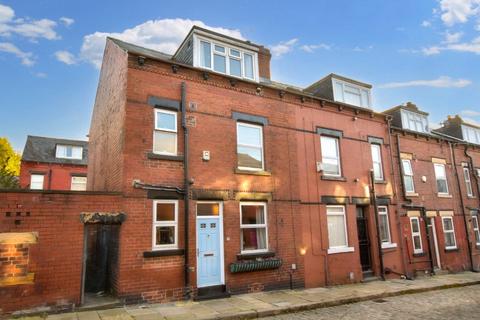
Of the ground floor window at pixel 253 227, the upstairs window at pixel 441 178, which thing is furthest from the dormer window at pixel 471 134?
the ground floor window at pixel 253 227

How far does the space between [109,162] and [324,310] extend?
826cm

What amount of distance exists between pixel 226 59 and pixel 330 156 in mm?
5926

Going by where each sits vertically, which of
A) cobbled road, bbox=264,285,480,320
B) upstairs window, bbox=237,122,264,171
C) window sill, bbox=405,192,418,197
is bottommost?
cobbled road, bbox=264,285,480,320

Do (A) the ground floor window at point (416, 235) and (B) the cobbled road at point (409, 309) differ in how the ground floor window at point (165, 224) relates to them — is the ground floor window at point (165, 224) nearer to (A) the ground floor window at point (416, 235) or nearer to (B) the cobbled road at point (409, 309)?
(B) the cobbled road at point (409, 309)

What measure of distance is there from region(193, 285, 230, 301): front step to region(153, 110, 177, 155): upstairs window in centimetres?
426

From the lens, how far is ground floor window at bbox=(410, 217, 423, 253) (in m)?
15.6

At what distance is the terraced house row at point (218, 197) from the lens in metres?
8.25

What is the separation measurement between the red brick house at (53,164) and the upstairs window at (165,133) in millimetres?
22168

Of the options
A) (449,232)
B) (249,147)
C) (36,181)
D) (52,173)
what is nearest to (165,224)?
(249,147)

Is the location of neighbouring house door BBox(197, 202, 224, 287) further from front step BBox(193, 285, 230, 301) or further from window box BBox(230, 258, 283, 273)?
window box BBox(230, 258, 283, 273)

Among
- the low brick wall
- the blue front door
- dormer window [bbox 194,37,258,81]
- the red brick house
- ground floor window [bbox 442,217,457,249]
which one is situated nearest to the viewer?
the low brick wall

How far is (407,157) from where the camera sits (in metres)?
16.9

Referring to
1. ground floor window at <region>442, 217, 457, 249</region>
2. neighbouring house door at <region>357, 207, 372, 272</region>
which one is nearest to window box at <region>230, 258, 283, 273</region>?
neighbouring house door at <region>357, 207, 372, 272</region>

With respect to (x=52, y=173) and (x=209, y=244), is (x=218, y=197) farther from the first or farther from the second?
(x=52, y=173)
